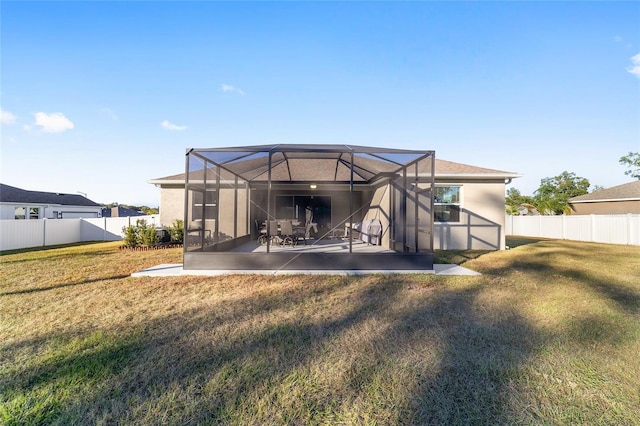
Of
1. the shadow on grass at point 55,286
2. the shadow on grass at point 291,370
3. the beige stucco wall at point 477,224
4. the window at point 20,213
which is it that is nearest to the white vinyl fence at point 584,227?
the beige stucco wall at point 477,224

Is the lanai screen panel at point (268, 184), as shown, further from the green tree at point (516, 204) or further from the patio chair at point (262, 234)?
the green tree at point (516, 204)

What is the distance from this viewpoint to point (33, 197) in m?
18.4

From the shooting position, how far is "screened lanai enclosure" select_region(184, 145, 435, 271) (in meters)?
5.83

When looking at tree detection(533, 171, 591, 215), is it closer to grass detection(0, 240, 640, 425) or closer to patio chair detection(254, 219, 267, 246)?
patio chair detection(254, 219, 267, 246)

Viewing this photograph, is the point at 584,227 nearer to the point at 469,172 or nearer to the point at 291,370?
the point at 469,172

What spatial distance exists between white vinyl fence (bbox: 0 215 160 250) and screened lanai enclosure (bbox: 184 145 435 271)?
518cm

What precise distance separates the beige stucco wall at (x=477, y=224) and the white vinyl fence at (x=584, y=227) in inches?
286

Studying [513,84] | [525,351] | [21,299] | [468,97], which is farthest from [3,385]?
[513,84]

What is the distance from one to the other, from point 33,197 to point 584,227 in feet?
107

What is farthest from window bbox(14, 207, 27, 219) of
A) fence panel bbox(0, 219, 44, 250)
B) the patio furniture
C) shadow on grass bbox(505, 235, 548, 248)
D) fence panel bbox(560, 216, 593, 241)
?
fence panel bbox(560, 216, 593, 241)

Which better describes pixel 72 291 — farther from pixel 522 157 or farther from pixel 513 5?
pixel 522 157

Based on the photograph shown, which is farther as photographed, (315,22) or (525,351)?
(315,22)

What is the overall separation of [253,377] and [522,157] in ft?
51.9

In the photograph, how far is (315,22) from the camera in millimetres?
8344
